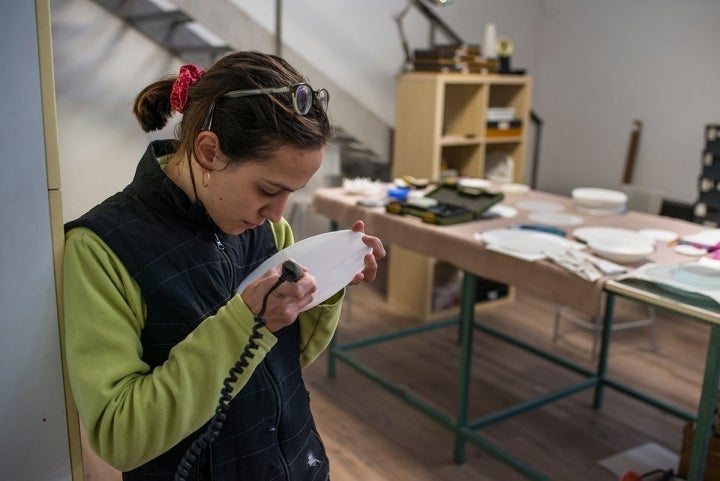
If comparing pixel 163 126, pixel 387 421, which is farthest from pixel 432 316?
pixel 163 126

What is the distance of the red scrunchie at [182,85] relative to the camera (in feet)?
3.25

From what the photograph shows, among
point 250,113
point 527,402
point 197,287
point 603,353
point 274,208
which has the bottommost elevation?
point 527,402

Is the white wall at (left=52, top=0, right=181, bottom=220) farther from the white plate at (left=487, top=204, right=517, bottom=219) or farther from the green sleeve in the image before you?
the green sleeve

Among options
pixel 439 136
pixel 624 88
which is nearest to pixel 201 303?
pixel 439 136

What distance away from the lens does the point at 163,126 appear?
Answer: 110 centimetres

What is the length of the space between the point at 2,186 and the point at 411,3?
3088 mm

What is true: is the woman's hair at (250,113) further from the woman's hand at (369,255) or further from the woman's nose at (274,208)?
the woman's hand at (369,255)

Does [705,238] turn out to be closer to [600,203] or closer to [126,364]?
[600,203]

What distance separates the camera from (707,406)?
1702 millimetres

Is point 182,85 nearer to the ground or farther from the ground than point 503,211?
farther from the ground

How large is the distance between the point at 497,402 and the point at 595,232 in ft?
3.14

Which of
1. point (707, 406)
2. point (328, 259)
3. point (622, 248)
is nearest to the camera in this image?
point (328, 259)

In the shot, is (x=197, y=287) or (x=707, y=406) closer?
(x=197, y=287)

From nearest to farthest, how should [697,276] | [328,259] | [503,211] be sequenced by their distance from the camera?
[328,259] → [697,276] → [503,211]
